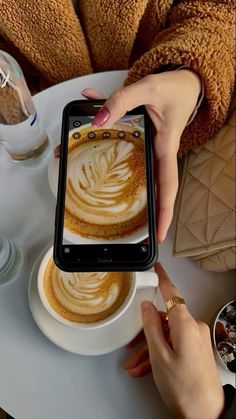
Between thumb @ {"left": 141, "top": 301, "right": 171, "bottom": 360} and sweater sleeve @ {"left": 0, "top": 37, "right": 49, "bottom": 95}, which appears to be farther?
sweater sleeve @ {"left": 0, "top": 37, "right": 49, "bottom": 95}

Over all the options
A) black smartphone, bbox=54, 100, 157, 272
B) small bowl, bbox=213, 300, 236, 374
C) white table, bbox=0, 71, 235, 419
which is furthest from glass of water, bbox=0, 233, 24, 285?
small bowl, bbox=213, 300, 236, 374

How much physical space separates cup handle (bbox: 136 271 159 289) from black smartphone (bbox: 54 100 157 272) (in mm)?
67

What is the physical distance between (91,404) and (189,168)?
0.33 meters

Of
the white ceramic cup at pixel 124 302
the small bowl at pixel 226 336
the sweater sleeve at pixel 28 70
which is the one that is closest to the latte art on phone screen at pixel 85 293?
the white ceramic cup at pixel 124 302

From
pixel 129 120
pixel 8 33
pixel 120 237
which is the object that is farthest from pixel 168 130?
pixel 8 33

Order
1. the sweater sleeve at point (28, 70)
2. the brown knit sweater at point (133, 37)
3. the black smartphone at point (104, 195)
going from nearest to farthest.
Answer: the black smartphone at point (104, 195), the brown knit sweater at point (133, 37), the sweater sleeve at point (28, 70)

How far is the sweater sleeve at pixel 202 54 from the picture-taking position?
53 cm

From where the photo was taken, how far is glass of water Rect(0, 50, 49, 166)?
52 centimetres

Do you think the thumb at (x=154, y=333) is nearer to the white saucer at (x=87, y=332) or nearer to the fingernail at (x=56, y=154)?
the white saucer at (x=87, y=332)

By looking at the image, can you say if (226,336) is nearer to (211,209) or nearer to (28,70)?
(211,209)

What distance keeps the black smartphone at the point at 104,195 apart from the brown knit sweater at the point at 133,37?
0.10m

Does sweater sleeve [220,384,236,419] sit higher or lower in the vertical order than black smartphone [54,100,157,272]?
lower

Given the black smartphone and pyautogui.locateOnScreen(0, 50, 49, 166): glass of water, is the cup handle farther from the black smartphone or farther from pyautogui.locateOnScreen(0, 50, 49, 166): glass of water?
pyautogui.locateOnScreen(0, 50, 49, 166): glass of water

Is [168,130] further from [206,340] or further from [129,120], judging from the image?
[206,340]
